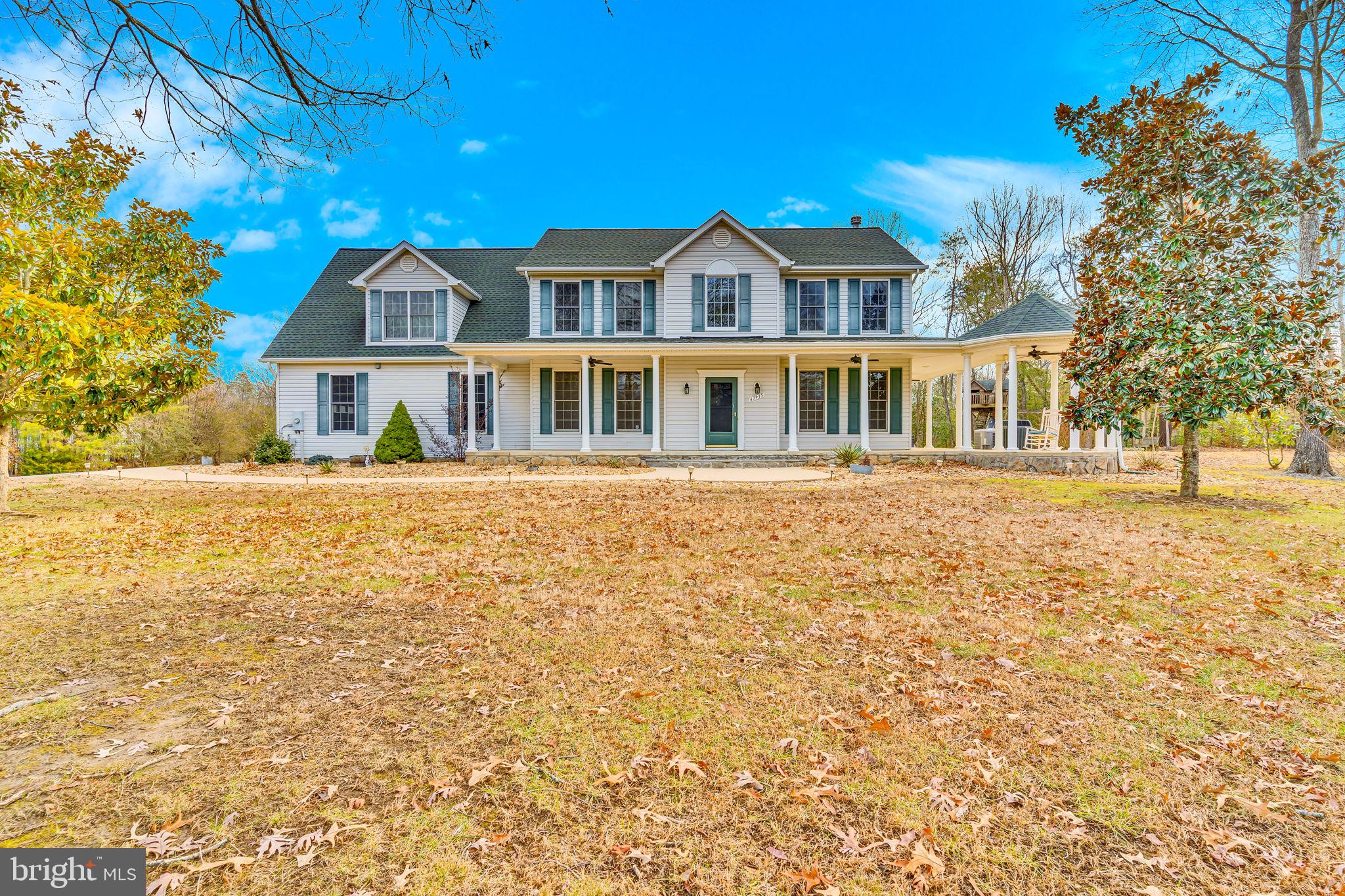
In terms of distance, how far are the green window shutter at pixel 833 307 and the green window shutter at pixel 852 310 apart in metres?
0.27

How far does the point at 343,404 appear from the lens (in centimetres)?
1797

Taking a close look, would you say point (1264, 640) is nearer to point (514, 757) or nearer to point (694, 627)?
point (694, 627)

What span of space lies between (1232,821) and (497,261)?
21914 mm

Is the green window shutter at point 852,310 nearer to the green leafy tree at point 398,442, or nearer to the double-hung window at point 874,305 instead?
the double-hung window at point 874,305

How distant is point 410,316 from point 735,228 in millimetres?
10628

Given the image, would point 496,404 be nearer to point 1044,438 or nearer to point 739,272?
point 739,272

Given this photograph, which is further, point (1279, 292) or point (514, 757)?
point (1279, 292)

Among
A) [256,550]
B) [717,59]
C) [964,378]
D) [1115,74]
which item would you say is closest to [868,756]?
[256,550]

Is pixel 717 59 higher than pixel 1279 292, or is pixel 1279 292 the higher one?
pixel 717 59

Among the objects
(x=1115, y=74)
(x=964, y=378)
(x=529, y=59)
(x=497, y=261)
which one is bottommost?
(x=964, y=378)

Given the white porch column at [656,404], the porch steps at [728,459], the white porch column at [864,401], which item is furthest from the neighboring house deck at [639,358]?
the porch steps at [728,459]

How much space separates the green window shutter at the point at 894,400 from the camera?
17344 millimetres

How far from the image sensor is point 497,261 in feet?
67.8

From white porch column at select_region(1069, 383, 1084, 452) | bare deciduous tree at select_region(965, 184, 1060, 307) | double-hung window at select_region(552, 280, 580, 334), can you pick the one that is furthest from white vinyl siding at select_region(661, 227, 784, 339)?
bare deciduous tree at select_region(965, 184, 1060, 307)
